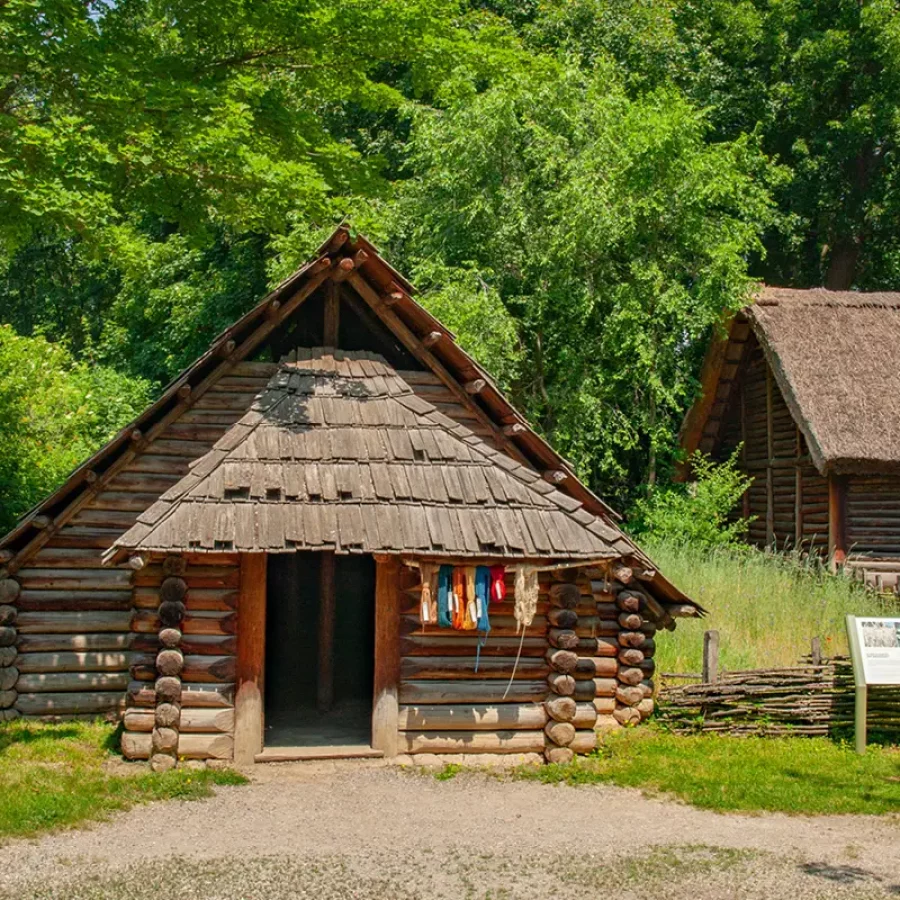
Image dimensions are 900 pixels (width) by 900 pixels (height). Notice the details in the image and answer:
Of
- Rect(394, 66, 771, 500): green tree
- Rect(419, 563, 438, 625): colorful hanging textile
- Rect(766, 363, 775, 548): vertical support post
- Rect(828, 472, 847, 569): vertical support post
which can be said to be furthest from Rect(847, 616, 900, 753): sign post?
Rect(766, 363, 775, 548): vertical support post

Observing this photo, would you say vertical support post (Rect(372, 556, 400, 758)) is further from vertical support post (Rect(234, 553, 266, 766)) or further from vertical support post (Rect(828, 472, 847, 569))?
vertical support post (Rect(828, 472, 847, 569))

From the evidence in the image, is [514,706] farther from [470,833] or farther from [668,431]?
[668,431]

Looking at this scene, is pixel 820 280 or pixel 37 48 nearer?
pixel 37 48

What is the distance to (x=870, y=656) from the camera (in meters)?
12.5

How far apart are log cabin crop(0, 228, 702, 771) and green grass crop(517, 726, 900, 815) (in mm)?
542

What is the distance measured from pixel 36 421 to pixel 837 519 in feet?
51.6

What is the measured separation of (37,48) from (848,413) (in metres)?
15.3

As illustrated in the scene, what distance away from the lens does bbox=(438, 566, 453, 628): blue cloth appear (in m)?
11.6

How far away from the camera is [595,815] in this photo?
A: 33.4 feet

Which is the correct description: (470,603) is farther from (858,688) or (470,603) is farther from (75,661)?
(75,661)

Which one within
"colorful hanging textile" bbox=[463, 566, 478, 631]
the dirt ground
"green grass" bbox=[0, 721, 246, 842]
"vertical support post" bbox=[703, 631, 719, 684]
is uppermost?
"colorful hanging textile" bbox=[463, 566, 478, 631]

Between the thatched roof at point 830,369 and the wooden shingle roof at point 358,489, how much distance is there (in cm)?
932

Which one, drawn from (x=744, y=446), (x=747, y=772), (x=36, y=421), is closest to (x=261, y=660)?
(x=747, y=772)

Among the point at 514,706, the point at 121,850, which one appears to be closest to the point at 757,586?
the point at 514,706
